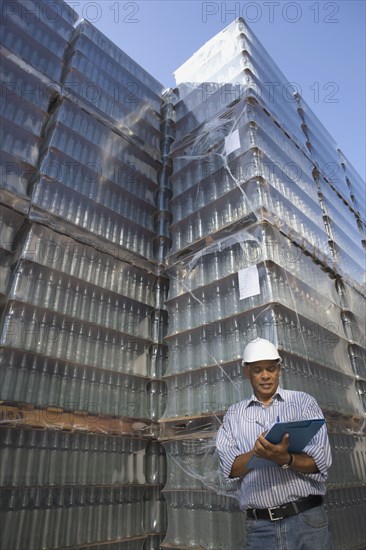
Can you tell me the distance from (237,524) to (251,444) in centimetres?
176

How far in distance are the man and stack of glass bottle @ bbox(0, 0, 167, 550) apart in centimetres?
209

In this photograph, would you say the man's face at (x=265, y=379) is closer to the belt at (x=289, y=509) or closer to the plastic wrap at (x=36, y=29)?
the belt at (x=289, y=509)

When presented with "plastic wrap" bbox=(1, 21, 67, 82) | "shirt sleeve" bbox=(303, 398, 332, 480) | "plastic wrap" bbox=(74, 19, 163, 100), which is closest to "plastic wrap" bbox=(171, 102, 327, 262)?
"plastic wrap" bbox=(74, 19, 163, 100)

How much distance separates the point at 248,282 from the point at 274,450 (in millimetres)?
2425

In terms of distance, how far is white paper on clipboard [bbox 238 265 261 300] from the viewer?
4.18m

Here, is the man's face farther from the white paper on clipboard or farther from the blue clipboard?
the white paper on clipboard

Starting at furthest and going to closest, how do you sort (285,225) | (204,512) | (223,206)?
(223,206), (285,225), (204,512)

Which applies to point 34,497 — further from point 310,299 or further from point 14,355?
point 310,299

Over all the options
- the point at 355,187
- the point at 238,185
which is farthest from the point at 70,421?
the point at 355,187

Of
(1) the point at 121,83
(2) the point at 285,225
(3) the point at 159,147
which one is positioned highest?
(1) the point at 121,83

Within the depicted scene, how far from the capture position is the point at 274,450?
1981 millimetres

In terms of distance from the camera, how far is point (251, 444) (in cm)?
234

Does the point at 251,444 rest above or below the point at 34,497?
above

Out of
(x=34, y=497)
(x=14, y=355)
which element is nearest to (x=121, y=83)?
(x=14, y=355)
